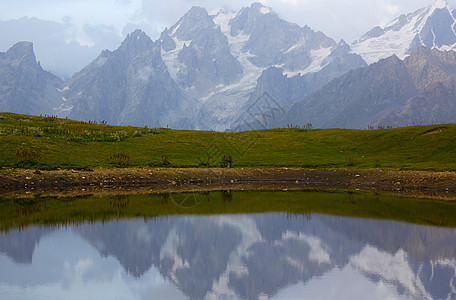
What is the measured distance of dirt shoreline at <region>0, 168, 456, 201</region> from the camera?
53750 mm

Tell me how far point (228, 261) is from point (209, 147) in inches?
2329

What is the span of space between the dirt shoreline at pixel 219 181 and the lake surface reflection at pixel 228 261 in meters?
21.3

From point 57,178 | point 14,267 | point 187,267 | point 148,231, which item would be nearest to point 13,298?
point 14,267

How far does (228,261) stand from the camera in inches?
930

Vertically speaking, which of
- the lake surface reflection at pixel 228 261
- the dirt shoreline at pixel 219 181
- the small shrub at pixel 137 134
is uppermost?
the small shrub at pixel 137 134

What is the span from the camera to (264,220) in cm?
3481

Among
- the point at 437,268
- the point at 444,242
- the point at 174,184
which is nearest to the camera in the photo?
the point at 437,268

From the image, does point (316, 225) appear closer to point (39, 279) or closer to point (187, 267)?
point (187, 267)

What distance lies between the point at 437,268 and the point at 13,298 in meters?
17.1

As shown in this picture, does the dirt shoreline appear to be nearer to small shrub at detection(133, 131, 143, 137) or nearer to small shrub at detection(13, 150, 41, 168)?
small shrub at detection(13, 150, 41, 168)

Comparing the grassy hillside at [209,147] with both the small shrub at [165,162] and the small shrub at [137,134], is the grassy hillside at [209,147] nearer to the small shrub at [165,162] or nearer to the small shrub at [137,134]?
the small shrub at [165,162]

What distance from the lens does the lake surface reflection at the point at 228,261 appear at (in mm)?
19609

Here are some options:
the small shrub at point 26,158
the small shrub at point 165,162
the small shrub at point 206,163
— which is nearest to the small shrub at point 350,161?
the small shrub at point 206,163

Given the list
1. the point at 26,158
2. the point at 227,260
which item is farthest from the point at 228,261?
the point at 26,158
